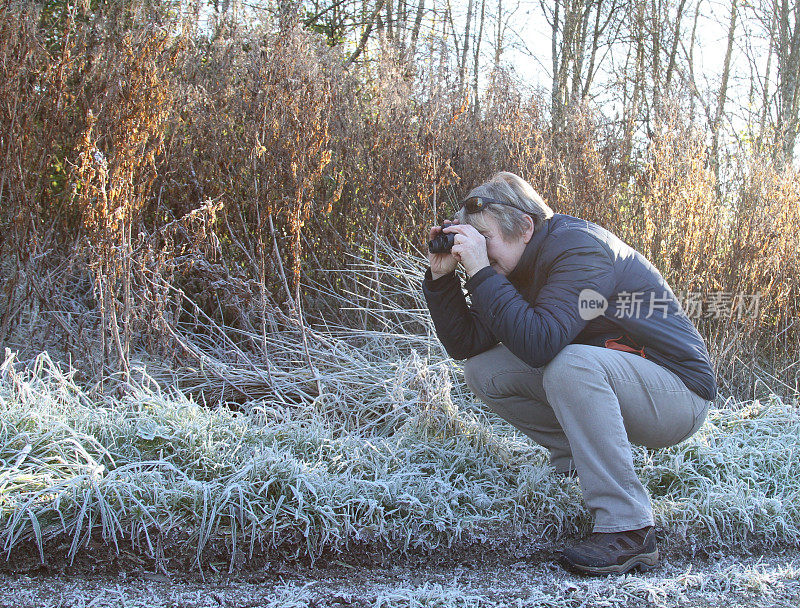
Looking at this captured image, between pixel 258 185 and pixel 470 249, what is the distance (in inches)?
66.5

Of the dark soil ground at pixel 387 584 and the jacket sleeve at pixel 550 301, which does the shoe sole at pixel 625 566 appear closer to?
the dark soil ground at pixel 387 584

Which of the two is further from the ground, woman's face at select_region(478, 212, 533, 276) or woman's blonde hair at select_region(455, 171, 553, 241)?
woman's blonde hair at select_region(455, 171, 553, 241)

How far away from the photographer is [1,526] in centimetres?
212

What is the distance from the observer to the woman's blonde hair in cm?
240

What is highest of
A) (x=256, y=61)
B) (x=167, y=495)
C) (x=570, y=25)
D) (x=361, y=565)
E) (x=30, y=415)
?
(x=570, y=25)

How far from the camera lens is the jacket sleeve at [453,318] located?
2598mm

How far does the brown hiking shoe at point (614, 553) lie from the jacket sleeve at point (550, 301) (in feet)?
1.80

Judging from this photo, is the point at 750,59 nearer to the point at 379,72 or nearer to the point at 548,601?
the point at 379,72

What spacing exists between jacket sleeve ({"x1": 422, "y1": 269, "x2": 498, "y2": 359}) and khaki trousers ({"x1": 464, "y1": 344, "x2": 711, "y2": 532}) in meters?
0.28

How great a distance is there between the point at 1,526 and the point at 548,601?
1569 millimetres

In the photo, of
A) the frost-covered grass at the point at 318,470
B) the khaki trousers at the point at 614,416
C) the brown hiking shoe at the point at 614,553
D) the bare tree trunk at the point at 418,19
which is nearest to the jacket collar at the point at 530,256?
the khaki trousers at the point at 614,416

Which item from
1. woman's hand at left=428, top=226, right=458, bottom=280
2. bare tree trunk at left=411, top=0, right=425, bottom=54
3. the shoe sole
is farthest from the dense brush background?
bare tree trunk at left=411, top=0, right=425, bottom=54

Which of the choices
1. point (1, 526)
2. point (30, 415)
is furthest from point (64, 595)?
point (30, 415)

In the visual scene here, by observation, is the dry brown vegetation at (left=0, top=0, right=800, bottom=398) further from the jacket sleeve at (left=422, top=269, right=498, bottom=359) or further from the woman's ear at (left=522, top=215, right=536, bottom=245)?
the woman's ear at (left=522, top=215, right=536, bottom=245)
